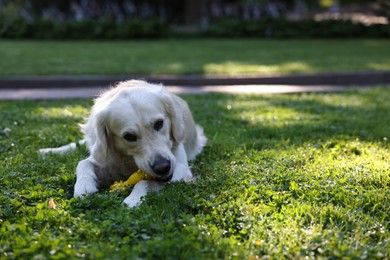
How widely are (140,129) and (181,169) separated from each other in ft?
1.96

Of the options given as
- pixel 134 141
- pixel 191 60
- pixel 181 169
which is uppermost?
pixel 134 141

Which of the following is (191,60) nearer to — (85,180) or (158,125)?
(158,125)

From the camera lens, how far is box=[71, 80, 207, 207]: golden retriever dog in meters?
4.51

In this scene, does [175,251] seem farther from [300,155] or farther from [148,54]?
[148,54]

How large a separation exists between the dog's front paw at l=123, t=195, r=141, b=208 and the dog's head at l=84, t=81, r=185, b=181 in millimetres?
286

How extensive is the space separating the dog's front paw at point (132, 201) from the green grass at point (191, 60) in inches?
333

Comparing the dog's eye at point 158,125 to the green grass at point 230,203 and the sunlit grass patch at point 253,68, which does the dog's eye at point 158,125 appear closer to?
the green grass at point 230,203

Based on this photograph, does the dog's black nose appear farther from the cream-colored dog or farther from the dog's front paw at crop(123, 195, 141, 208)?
the dog's front paw at crop(123, 195, 141, 208)

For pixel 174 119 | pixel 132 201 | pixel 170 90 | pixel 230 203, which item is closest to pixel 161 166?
pixel 132 201

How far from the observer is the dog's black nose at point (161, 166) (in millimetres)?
4406

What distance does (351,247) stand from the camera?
3424 mm

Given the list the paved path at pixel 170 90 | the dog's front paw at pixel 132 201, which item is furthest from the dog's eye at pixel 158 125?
the paved path at pixel 170 90

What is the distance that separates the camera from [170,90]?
11.3 metres

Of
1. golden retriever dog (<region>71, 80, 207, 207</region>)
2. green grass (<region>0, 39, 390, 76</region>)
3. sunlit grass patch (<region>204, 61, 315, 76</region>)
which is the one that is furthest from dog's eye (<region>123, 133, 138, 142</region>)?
sunlit grass patch (<region>204, 61, 315, 76</region>)
